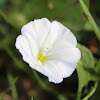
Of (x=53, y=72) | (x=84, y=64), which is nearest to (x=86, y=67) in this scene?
(x=84, y=64)

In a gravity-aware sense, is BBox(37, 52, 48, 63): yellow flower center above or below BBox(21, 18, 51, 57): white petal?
below

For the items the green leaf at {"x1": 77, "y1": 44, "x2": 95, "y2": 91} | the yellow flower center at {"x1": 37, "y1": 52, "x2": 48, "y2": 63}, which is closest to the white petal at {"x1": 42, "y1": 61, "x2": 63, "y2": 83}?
the yellow flower center at {"x1": 37, "y1": 52, "x2": 48, "y2": 63}

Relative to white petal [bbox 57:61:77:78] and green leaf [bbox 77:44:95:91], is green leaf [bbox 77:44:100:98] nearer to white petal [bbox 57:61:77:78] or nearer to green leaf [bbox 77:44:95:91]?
green leaf [bbox 77:44:95:91]

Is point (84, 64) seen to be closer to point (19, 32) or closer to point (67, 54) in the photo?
point (67, 54)

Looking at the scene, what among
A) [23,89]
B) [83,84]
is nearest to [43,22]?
[83,84]

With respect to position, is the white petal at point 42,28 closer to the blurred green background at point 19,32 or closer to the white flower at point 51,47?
the white flower at point 51,47

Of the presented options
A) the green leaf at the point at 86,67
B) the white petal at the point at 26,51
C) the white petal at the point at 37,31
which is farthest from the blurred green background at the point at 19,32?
the white petal at the point at 26,51

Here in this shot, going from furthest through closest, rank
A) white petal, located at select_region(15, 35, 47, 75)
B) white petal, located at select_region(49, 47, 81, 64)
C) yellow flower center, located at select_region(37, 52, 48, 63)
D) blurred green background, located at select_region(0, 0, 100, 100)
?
1. blurred green background, located at select_region(0, 0, 100, 100)
2. yellow flower center, located at select_region(37, 52, 48, 63)
3. white petal, located at select_region(49, 47, 81, 64)
4. white petal, located at select_region(15, 35, 47, 75)

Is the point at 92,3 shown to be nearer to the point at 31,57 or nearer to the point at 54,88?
the point at 54,88

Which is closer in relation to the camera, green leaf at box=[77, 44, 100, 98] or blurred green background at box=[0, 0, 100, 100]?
green leaf at box=[77, 44, 100, 98]
